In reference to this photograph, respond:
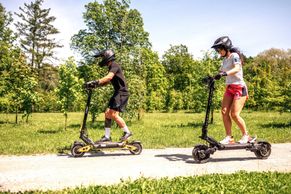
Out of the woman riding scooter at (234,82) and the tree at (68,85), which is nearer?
the woman riding scooter at (234,82)

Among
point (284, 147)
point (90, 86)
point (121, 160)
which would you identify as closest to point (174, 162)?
point (121, 160)

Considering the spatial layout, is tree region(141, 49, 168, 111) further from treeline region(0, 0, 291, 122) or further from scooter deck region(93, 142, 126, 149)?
scooter deck region(93, 142, 126, 149)

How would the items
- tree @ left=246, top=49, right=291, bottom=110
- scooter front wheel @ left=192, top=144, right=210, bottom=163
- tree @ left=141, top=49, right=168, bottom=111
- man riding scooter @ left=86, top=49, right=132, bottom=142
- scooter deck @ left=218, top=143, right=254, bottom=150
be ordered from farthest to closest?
tree @ left=141, top=49, right=168, bottom=111, tree @ left=246, top=49, right=291, bottom=110, man riding scooter @ left=86, top=49, right=132, bottom=142, scooter deck @ left=218, top=143, right=254, bottom=150, scooter front wheel @ left=192, top=144, right=210, bottom=163

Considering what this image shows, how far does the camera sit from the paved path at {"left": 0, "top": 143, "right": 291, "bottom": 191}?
15.9 feet

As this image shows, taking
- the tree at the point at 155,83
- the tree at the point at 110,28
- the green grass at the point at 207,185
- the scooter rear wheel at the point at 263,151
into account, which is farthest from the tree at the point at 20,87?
the tree at the point at 155,83

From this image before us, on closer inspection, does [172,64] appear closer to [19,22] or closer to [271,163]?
[19,22]

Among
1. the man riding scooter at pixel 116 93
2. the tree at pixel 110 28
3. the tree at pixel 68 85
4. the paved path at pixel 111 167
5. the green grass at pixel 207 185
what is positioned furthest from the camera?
the tree at pixel 110 28

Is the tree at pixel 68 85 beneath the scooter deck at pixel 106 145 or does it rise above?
above

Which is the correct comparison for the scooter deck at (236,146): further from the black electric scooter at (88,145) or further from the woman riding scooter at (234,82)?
the black electric scooter at (88,145)

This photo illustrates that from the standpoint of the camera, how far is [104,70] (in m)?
18.6

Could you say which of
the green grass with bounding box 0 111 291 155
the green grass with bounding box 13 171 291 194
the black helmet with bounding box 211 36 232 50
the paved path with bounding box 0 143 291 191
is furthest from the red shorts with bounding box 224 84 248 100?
the green grass with bounding box 0 111 291 155

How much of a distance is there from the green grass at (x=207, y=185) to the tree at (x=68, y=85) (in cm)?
1163

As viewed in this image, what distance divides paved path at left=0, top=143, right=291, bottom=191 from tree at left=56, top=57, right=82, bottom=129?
8.77 meters

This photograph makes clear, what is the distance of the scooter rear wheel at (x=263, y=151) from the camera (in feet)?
21.9
